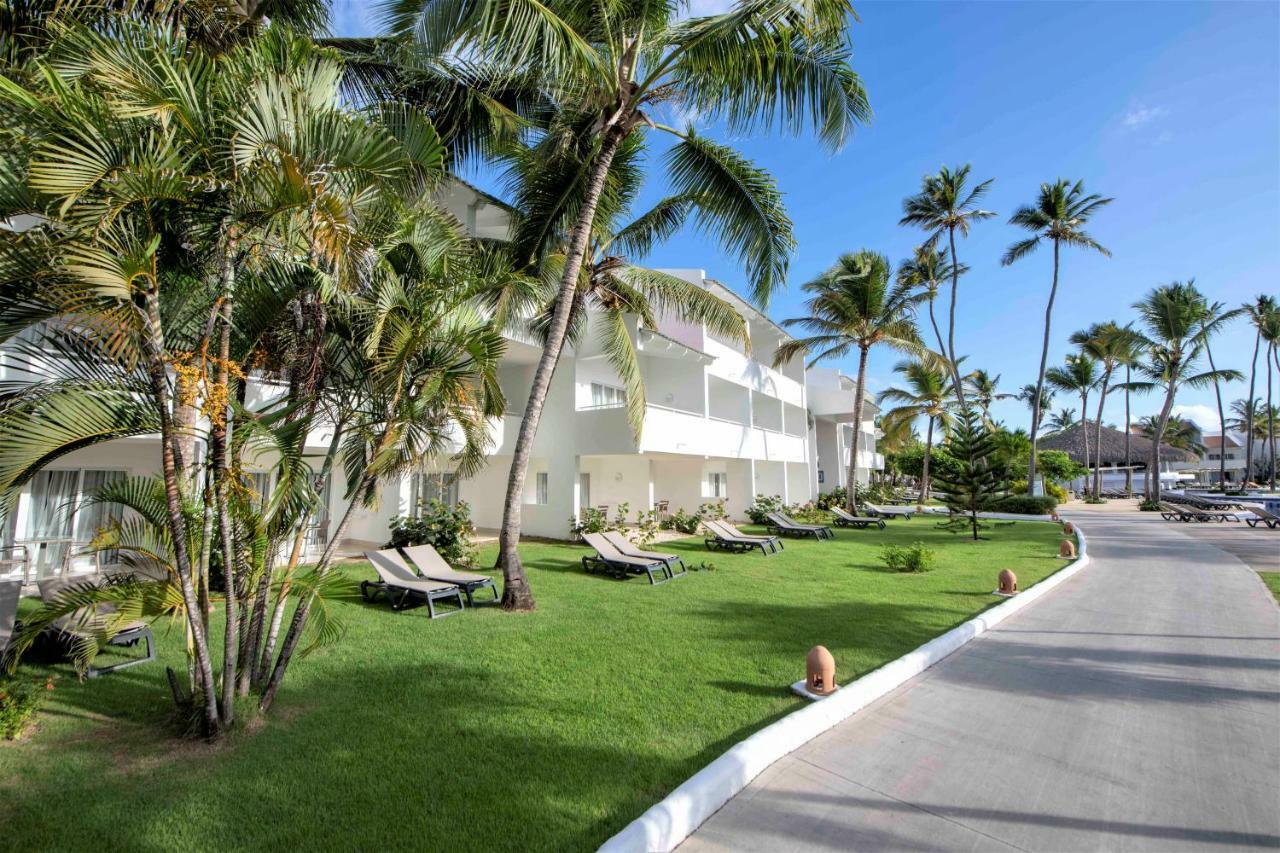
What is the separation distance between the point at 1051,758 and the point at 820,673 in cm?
166

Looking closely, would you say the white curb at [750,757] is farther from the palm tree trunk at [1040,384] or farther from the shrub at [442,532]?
the palm tree trunk at [1040,384]

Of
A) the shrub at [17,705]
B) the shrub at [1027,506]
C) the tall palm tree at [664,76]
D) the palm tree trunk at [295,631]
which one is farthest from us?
the shrub at [1027,506]

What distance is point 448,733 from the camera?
4.43 meters

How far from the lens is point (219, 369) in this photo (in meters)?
4.10

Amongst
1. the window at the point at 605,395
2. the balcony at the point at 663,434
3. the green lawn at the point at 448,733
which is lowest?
the green lawn at the point at 448,733

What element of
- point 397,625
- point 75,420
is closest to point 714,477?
point 397,625

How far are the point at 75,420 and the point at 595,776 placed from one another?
3901 millimetres

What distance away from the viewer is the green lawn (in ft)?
10.8

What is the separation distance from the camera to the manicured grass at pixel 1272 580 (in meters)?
9.84

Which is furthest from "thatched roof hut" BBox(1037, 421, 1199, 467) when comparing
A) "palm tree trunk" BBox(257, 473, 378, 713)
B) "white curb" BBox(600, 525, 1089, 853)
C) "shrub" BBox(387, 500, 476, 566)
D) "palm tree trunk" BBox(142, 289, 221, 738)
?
"palm tree trunk" BBox(142, 289, 221, 738)

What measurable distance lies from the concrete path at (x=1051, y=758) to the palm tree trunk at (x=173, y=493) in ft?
11.4

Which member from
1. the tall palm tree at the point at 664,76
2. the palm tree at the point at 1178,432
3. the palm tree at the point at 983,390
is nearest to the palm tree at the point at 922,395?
the palm tree at the point at 983,390

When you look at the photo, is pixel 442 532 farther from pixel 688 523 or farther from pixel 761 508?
pixel 761 508

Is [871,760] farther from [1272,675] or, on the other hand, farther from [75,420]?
[75,420]
